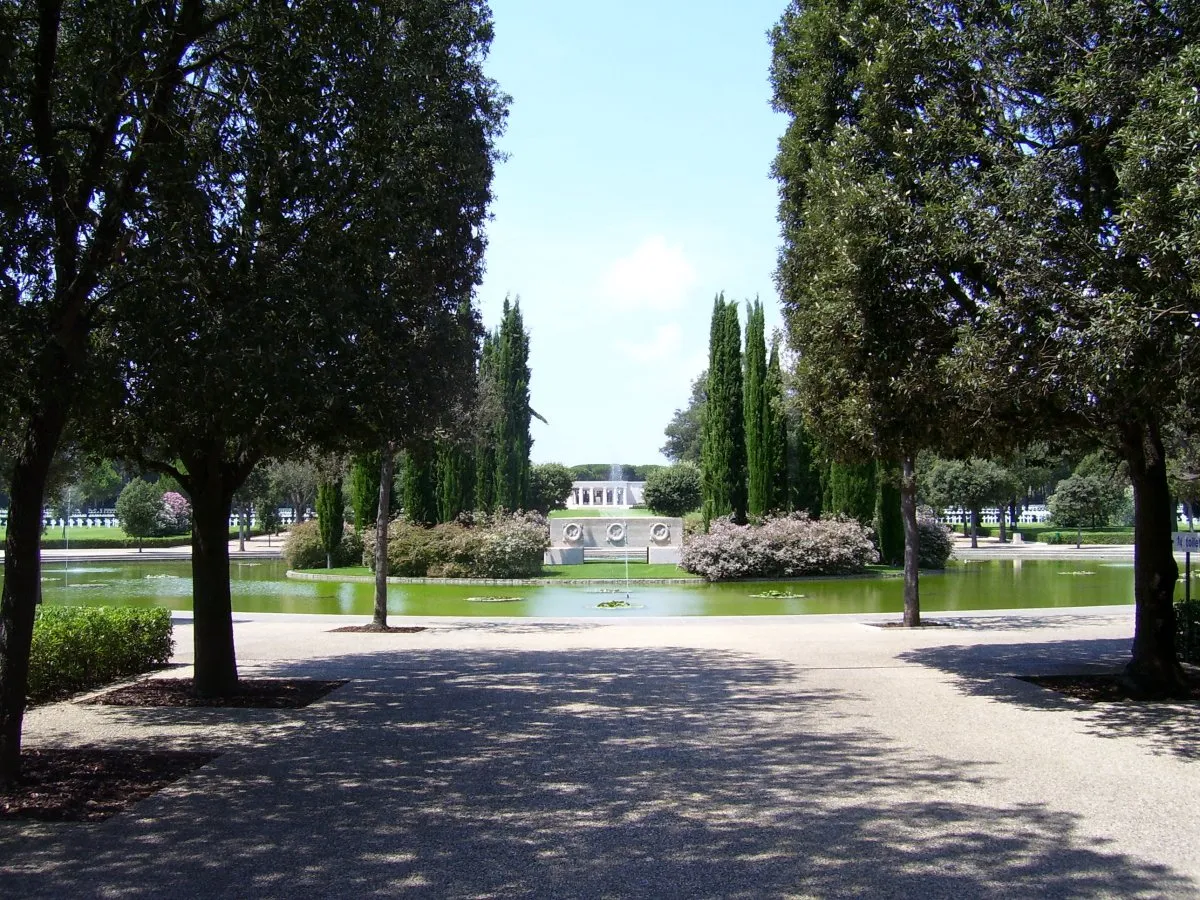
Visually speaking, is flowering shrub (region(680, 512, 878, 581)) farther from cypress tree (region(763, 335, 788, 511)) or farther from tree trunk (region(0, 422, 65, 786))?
tree trunk (region(0, 422, 65, 786))

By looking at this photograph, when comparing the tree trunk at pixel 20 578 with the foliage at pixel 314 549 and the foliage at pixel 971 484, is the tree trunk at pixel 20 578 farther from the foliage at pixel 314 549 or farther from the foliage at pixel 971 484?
the foliage at pixel 971 484

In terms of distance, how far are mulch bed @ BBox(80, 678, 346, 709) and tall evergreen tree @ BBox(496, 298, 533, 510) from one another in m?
25.7

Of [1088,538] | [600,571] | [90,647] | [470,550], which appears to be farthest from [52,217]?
[1088,538]

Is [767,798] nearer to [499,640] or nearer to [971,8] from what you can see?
[971,8]

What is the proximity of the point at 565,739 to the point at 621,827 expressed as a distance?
2364 mm

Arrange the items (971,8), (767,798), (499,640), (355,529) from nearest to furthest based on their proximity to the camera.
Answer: (767,798), (971,8), (499,640), (355,529)

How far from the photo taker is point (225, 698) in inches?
379

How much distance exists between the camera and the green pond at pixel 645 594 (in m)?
21.7

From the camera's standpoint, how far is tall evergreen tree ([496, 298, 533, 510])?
3684 cm

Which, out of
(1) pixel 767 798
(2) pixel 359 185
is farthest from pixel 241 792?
(2) pixel 359 185

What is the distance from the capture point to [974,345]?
7.91 meters

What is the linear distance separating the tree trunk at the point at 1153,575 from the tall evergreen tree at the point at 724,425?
75.7 ft

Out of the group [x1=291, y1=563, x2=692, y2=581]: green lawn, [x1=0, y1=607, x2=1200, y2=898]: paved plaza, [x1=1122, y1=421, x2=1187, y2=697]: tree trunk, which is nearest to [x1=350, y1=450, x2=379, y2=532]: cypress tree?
[x1=291, y1=563, x2=692, y2=581]: green lawn

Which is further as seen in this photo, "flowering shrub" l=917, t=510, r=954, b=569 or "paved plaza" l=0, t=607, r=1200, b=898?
"flowering shrub" l=917, t=510, r=954, b=569
